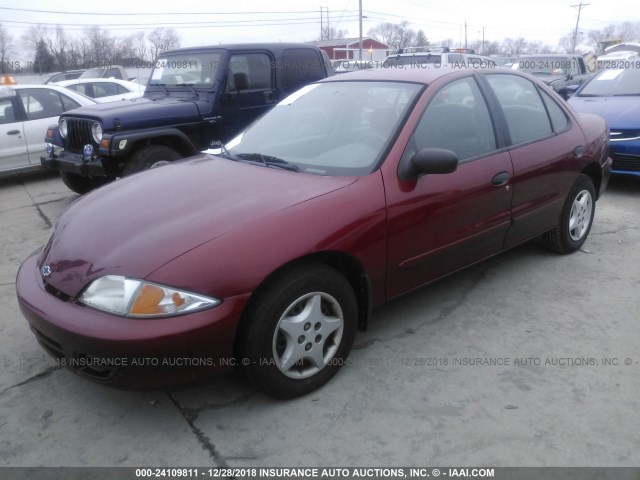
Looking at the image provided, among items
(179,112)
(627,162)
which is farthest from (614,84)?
(179,112)

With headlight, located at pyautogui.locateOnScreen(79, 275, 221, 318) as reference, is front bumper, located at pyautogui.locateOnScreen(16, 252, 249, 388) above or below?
below

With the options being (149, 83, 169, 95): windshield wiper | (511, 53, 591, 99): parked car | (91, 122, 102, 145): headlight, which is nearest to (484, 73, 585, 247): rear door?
(91, 122, 102, 145): headlight

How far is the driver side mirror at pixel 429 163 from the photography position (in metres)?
2.94

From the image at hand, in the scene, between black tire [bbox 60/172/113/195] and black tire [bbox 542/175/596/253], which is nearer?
black tire [bbox 542/175/596/253]

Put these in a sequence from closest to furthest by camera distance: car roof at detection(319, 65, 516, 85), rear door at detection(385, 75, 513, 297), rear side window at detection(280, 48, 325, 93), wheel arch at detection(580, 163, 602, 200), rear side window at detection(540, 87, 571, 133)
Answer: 1. rear door at detection(385, 75, 513, 297)
2. car roof at detection(319, 65, 516, 85)
3. rear side window at detection(540, 87, 571, 133)
4. wheel arch at detection(580, 163, 602, 200)
5. rear side window at detection(280, 48, 325, 93)

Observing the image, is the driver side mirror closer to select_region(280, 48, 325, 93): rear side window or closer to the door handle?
Answer: the door handle

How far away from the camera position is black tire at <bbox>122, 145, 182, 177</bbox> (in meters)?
5.94

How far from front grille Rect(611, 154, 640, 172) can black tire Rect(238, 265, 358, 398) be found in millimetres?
5096

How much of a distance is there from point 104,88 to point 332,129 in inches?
370

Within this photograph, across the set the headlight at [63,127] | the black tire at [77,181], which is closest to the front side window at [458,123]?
the black tire at [77,181]

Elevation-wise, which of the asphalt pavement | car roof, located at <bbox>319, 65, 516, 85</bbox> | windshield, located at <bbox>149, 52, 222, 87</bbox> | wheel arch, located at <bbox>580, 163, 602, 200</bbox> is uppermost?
windshield, located at <bbox>149, 52, 222, 87</bbox>

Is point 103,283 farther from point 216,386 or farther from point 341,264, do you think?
point 341,264

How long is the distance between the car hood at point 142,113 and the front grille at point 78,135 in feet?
0.26

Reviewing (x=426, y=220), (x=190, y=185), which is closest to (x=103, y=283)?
(x=190, y=185)
